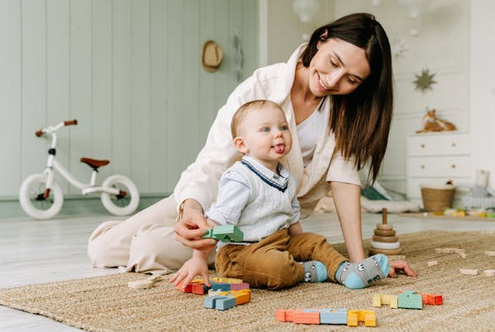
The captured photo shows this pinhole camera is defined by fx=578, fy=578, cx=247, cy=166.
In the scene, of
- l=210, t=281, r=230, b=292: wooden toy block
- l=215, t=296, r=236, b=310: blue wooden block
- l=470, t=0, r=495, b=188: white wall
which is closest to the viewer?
l=215, t=296, r=236, b=310: blue wooden block

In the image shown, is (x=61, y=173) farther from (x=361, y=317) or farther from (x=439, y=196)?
(x=361, y=317)

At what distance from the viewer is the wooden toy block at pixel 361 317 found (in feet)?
3.21

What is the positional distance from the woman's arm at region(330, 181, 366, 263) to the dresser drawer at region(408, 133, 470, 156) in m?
3.33

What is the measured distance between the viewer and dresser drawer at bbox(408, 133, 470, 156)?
4.70 meters

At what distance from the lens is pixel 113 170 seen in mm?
4238

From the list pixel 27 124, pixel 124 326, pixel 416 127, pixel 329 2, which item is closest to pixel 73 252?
pixel 124 326

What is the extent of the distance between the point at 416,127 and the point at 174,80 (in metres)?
2.21

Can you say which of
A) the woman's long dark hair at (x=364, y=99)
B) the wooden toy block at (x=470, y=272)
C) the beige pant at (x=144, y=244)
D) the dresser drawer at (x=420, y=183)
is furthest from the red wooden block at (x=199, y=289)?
the dresser drawer at (x=420, y=183)

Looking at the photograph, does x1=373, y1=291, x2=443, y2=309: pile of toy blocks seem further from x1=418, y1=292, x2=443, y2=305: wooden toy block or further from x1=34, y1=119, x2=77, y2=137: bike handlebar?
x1=34, y1=119, x2=77, y2=137: bike handlebar

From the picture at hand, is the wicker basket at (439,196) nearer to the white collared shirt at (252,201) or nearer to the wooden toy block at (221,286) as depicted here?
the white collared shirt at (252,201)

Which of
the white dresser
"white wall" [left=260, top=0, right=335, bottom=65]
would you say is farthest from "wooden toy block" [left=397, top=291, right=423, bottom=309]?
"white wall" [left=260, top=0, right=335, bottom=65]

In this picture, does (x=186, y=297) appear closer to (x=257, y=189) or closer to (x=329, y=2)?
(x=257, y=189)

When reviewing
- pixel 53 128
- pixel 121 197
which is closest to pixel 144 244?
pixel 53 128

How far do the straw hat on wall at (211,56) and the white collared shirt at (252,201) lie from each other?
3.53 m
